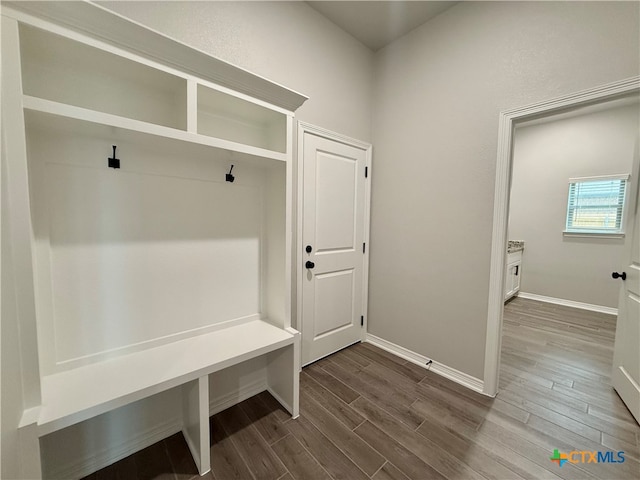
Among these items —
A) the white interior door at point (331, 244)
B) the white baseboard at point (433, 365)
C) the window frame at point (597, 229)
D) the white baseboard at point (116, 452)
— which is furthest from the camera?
the window frame at point (597, 229)

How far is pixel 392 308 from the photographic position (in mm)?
2607

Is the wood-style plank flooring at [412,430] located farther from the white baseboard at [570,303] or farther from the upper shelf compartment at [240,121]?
the white baseboard at [570,303]

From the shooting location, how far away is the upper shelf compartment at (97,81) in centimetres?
106

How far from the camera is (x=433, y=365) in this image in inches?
90.4

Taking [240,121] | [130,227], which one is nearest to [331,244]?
[240,121]

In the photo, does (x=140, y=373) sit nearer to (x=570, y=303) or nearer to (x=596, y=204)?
(x=570, y=303)

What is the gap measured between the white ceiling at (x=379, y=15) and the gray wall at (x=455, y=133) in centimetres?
8

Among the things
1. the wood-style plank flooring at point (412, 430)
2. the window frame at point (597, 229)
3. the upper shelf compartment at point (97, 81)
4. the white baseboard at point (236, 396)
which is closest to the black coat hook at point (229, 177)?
the upper shelf compartment at point (97, 81)

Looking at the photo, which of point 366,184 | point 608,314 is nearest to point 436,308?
point 366,184

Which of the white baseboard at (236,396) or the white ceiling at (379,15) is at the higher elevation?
the white ceiling at (379,15)

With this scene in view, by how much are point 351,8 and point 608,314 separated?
17.1 ft

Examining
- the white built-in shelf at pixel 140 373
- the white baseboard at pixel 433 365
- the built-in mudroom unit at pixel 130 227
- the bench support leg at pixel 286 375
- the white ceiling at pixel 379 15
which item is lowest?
the white baseboard at pixel 433 365

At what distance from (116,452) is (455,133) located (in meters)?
3.11

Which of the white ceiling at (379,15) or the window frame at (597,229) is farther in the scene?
the window frame at (597,229)
